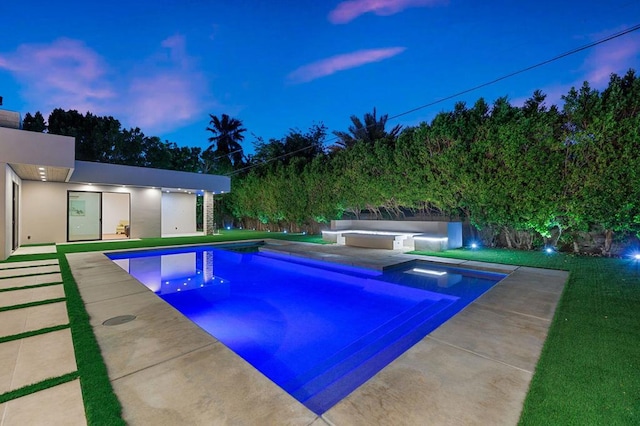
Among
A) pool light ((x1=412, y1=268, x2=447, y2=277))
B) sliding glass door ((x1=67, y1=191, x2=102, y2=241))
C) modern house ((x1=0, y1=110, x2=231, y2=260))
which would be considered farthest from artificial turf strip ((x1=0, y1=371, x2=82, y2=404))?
sliding glass door ((x1=67, y1=191, x2=102, y2=241))

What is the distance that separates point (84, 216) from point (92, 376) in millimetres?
16383

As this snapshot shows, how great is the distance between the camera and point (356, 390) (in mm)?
2023

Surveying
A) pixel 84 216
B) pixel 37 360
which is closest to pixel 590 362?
pixel 37 360

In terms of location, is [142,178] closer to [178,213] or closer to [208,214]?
[208,214]

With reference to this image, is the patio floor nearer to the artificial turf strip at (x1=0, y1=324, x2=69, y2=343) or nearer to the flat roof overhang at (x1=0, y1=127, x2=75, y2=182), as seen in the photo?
the artificial turf strip at (x1=0, y1=324, x2=69, y2=343)

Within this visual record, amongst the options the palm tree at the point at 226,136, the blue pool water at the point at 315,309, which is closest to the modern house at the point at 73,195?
the blue pool water at the point at 315,309

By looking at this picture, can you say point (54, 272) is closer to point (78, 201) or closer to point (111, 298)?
point (111, 298)

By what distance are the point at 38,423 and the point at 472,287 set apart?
19.9 feet

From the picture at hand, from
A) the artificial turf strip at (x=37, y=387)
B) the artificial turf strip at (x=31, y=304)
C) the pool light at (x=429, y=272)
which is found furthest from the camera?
the pool light at (x=429, y=272)

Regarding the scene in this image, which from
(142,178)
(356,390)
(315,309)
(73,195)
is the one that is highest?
(142,178)

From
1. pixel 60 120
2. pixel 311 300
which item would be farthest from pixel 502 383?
pixel 60 120

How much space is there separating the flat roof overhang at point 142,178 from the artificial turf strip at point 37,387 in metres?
12.4

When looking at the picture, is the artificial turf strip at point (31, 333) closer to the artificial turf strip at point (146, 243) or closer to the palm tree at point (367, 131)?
the artificial turf strip at point (146, 243)

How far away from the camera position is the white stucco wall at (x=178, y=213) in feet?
54.3
